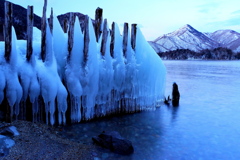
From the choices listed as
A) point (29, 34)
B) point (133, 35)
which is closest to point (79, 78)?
point (29, 34)

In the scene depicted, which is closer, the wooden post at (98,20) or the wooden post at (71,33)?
the wooden post at (71,33)

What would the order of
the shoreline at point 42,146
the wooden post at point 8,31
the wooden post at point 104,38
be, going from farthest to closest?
the wooden post at point 104,38 < the wooden post at point 8,31 < the shoreline at point 42,146

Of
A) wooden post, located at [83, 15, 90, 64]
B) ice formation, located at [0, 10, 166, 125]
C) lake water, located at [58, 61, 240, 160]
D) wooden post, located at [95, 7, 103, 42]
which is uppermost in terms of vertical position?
wooden post, located at [95, 7, 103, 42]

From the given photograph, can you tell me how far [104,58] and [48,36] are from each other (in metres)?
2.03

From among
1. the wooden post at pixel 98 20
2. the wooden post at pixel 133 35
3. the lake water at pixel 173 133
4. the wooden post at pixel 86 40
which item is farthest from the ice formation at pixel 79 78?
the wooden post at pixel 98 20

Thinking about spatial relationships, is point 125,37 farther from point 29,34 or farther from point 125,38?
point 29,34

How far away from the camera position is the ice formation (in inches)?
233

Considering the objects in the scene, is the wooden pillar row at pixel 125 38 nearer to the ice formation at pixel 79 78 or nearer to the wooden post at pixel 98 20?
the ice formation at pixel 79 78

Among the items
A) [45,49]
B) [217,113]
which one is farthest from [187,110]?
[45,49]

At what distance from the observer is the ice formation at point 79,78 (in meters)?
5.93

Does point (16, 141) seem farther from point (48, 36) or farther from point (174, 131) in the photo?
point (174, 131)

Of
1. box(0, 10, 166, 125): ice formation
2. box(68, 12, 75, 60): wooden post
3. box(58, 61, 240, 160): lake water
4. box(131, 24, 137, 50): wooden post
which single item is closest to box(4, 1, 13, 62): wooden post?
box(0, 10, 166, 125): ice formation

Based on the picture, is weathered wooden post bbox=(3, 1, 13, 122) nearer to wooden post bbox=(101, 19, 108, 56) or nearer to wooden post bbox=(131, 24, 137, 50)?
wooden post bbox=(101, 19, 108, 56)

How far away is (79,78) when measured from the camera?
6.95 metres
